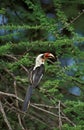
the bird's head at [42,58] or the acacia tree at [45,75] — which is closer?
the acacia tree at [45,75]

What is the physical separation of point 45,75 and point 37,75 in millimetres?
213

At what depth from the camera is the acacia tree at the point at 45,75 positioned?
2318 millimetres

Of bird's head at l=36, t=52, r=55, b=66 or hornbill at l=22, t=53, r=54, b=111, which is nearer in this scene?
hornbill at l=22, t=53, r=54, b=111

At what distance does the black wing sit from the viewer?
2.41 metres

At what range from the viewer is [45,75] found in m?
2.66

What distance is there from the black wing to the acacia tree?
4 cm

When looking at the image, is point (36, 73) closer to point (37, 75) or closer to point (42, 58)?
point (37, 75)

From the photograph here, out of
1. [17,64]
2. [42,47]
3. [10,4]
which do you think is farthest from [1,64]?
[10,4]

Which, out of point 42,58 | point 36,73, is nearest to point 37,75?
point 36,73

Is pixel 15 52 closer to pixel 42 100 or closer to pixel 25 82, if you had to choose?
pixel 42 100

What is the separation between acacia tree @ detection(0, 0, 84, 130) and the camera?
7.61 ft

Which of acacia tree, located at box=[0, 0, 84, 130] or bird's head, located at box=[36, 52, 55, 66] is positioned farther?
bird's head, located at box=[36, 52, 55, 66]

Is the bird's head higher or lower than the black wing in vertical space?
higher

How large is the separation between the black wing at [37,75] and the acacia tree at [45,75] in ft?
0.12
